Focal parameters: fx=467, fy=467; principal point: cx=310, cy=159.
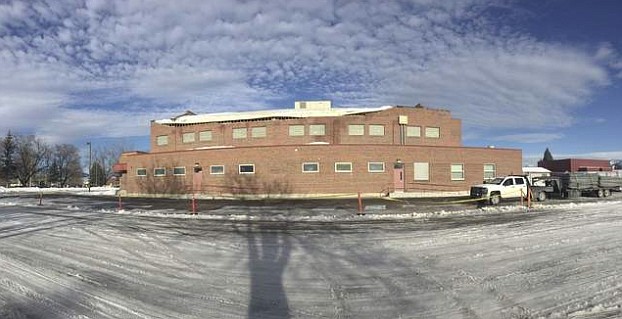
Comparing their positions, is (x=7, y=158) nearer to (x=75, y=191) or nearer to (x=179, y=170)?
(x=75, y=191)

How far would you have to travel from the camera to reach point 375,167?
38.5 meters

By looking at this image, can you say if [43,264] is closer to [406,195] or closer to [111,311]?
[111,311]

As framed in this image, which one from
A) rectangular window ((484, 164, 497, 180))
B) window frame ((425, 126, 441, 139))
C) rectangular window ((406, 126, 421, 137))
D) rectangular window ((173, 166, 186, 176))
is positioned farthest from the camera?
window frame ((425, 126, 441, 139))

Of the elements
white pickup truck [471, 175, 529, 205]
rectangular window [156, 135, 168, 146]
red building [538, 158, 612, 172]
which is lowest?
white pickup truck [471, 175, 529, 205]

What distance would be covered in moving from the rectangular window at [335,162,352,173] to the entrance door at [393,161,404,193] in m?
3.97

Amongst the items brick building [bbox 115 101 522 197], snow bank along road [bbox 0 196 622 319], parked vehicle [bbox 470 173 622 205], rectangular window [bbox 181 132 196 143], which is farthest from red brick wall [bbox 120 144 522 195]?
snow bank along road [bbox 0 196 622 319]

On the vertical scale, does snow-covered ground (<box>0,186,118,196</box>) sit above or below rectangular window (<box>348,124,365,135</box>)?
below

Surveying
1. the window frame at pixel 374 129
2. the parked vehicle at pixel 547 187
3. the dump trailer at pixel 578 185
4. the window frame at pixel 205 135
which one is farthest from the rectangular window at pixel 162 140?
the dump trailer at pixel 578 185

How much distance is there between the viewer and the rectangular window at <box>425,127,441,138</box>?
46.3 meters

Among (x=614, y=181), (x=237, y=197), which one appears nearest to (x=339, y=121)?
(x=237, y=197)

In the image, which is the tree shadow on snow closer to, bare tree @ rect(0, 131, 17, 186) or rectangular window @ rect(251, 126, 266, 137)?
rectangular window @ rect(251, 126, 266, 137)

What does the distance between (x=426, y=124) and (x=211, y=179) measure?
21.5 meters

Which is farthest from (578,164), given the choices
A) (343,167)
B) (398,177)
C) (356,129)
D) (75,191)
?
(75,191)

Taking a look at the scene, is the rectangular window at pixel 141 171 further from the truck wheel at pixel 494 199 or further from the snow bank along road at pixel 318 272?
the truck wheel at pixel 494 199
